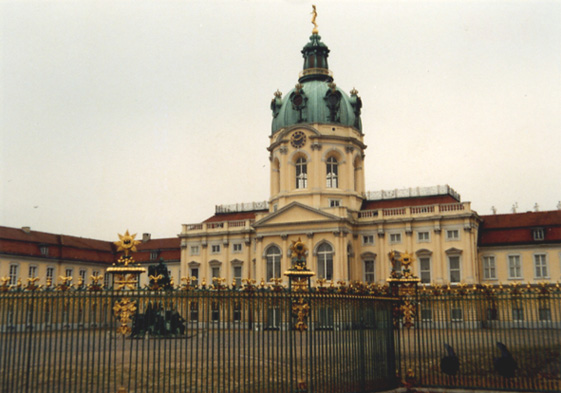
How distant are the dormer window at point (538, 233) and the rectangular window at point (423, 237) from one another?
31.6 ft

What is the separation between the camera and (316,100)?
61.0 metres

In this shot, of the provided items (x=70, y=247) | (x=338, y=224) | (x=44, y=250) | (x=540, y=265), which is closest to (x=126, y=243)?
(x=338, y=224)

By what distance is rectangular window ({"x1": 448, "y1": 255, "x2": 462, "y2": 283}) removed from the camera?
175ft

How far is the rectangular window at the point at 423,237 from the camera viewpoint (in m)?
55.1

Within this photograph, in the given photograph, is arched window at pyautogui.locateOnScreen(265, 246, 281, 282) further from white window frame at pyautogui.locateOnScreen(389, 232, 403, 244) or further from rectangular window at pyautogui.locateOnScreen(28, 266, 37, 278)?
rectangular window at pyautogui.locateOnScreen(28, 266, 37, 278)

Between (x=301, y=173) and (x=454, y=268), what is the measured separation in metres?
18.3

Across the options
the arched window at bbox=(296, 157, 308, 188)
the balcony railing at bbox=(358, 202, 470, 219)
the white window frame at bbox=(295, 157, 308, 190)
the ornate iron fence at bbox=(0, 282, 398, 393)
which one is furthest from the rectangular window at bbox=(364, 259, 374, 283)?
the ornate iron fence at bbox=(0, 282, 398, 393)

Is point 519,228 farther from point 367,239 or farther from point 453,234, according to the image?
point 367,239

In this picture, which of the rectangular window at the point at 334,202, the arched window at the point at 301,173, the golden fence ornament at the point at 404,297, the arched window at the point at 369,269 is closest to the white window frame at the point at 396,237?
the arched window at the point at 369,269

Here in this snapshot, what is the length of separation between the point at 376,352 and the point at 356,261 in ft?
132

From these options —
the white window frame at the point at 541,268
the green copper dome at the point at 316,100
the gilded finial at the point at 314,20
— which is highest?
the gilded finial at the point at 314,20

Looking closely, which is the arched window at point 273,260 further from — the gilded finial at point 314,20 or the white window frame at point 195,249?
the gilded finial at point 314,20

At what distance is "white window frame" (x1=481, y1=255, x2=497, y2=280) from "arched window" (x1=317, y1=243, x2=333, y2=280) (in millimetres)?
14577

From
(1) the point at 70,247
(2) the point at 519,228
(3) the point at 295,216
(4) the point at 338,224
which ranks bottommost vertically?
(1) the point at 70,247
